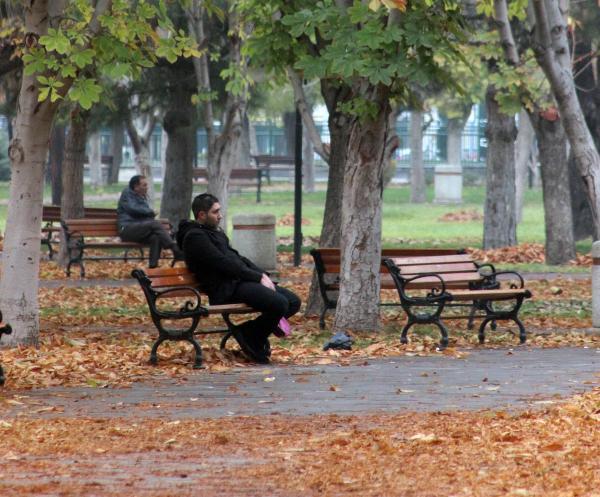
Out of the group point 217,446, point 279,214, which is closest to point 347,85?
point 217,446

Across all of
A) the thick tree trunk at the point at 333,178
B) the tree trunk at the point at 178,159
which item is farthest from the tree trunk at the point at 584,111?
the thick tree trunk at the point at 333,178

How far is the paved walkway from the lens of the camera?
31.7 ft

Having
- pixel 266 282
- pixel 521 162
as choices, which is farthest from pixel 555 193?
pixel 266 282

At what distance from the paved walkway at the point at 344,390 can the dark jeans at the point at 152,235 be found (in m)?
8.90

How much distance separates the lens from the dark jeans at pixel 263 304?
12203 millimetres

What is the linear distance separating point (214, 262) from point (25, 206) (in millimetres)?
1695

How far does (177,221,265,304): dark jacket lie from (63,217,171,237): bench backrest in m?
9.32

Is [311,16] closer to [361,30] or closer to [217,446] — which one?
[361,30]

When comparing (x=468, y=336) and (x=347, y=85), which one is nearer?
(x=468, y=336)

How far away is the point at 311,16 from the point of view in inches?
547

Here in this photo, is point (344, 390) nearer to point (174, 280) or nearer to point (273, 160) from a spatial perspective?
point (174, 280)

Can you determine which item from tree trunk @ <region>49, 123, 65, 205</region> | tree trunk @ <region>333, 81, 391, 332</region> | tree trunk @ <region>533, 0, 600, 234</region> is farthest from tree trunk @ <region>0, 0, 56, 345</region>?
tree trunk @ <region>49, 123, 65, 205</region>

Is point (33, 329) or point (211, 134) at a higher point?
point (211, 134)

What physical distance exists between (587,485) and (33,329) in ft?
22.6
